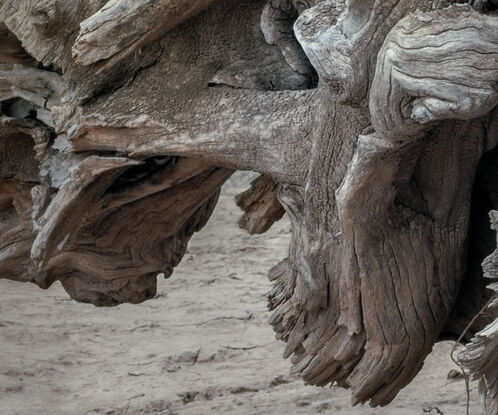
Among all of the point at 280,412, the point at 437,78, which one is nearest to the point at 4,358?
the point at 280,412

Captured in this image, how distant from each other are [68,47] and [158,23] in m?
0.53

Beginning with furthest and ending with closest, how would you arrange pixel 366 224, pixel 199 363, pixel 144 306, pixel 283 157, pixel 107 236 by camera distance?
pixel 144 306 < pixel 199 363 < pixel 107 236 < pixel 283 157 < pixel 366 224

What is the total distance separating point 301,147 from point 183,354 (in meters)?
3.01

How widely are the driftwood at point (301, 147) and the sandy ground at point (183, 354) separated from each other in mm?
1107

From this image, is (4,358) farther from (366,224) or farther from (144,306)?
(366,224)

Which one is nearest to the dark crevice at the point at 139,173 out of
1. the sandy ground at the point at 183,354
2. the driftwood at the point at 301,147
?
the driftwood at the point at 301,147

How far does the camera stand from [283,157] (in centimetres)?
315

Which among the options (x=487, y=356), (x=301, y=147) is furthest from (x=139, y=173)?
(x=487, y=356)

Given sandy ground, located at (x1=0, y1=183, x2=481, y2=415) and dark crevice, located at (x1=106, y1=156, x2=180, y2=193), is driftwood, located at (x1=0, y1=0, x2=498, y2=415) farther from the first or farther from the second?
sandy ground, located at (x1=0, y1=183, x2=481, y2=415)

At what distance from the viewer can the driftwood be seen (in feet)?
8.10

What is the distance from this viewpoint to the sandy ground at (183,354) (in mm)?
5035

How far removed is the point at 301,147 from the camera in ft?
10.1

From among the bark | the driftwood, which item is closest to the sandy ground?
the driftwood

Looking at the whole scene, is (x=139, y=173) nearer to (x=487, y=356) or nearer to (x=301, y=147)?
(x=301, y=147)
